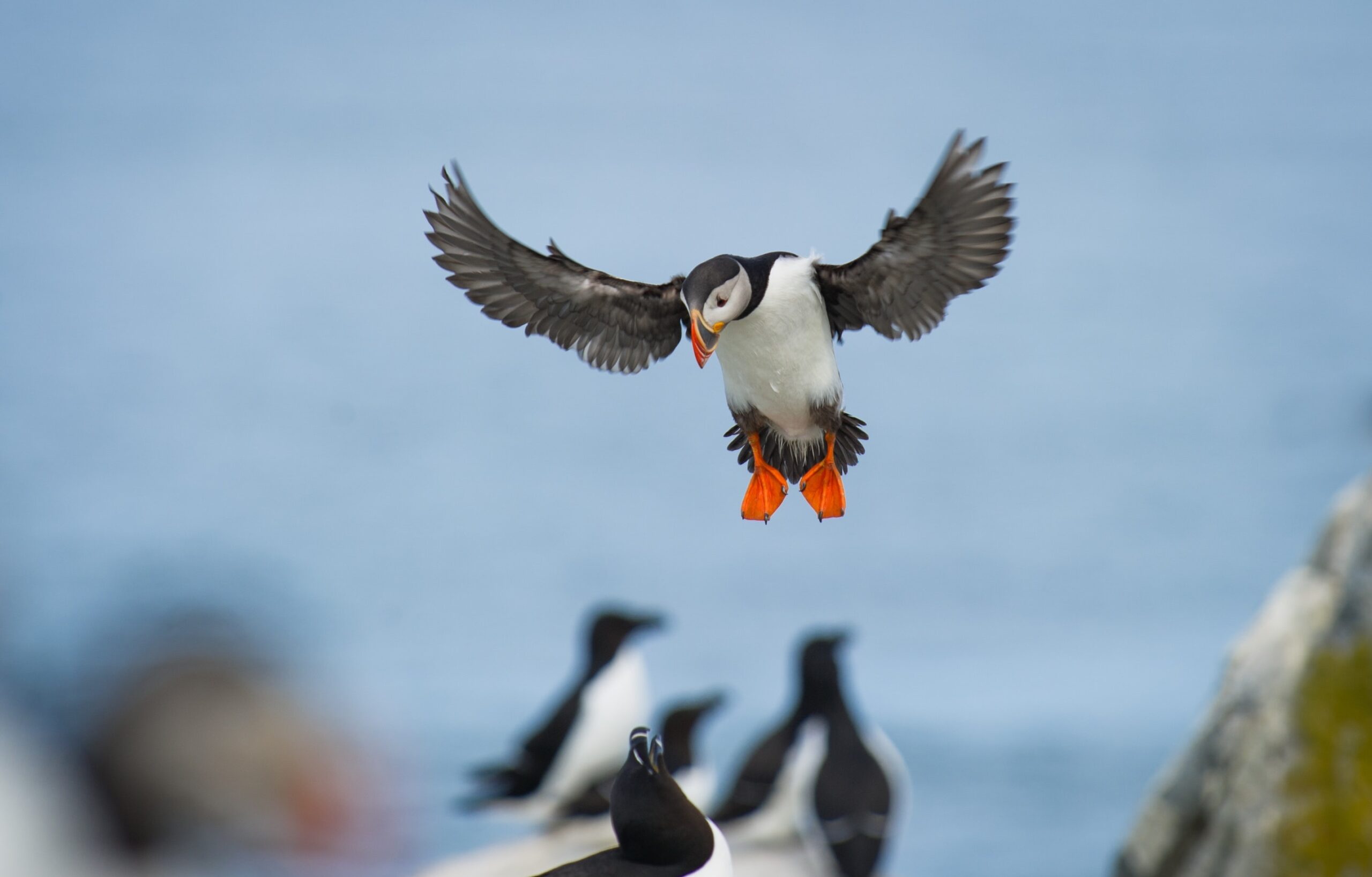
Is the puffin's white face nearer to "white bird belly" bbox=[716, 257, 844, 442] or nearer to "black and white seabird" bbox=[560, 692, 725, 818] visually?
"white bird belly" bbox=[716, 257, 844, 442]

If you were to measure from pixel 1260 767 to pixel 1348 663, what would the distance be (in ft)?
3.00

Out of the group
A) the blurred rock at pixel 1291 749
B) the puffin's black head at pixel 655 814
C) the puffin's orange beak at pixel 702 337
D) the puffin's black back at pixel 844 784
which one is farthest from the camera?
the puffin's black back at pixel 844 784

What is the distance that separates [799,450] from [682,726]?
497 inches

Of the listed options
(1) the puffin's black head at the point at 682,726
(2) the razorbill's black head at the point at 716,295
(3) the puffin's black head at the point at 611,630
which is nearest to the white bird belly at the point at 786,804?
(1) the puffin's black head at the point at 682,726

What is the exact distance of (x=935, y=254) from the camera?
7.79 ft

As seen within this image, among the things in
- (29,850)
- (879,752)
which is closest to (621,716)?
(879,752)

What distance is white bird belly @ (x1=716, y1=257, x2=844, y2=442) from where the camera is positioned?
2477 millimetres

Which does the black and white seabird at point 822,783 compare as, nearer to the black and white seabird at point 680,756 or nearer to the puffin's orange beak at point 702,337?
the black and white seabird at point 680,756

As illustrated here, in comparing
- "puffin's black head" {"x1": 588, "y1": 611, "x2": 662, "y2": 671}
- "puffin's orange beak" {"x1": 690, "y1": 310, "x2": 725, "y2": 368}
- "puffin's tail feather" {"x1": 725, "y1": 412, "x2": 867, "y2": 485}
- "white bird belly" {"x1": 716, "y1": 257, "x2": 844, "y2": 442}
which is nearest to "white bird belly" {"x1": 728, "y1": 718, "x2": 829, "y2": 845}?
"puffin's black head" {"x1": 588, "y1": 611, "x2": 662, "y2": 671}

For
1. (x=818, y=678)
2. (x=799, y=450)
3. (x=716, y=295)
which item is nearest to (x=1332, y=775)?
(x=799, y=450)

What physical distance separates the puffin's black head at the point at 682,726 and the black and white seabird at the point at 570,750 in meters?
0.39

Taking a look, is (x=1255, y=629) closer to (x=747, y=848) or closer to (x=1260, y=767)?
(x=1260, y=767)

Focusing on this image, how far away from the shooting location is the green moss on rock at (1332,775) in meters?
7.80

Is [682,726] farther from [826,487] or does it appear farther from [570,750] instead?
[826,487]
